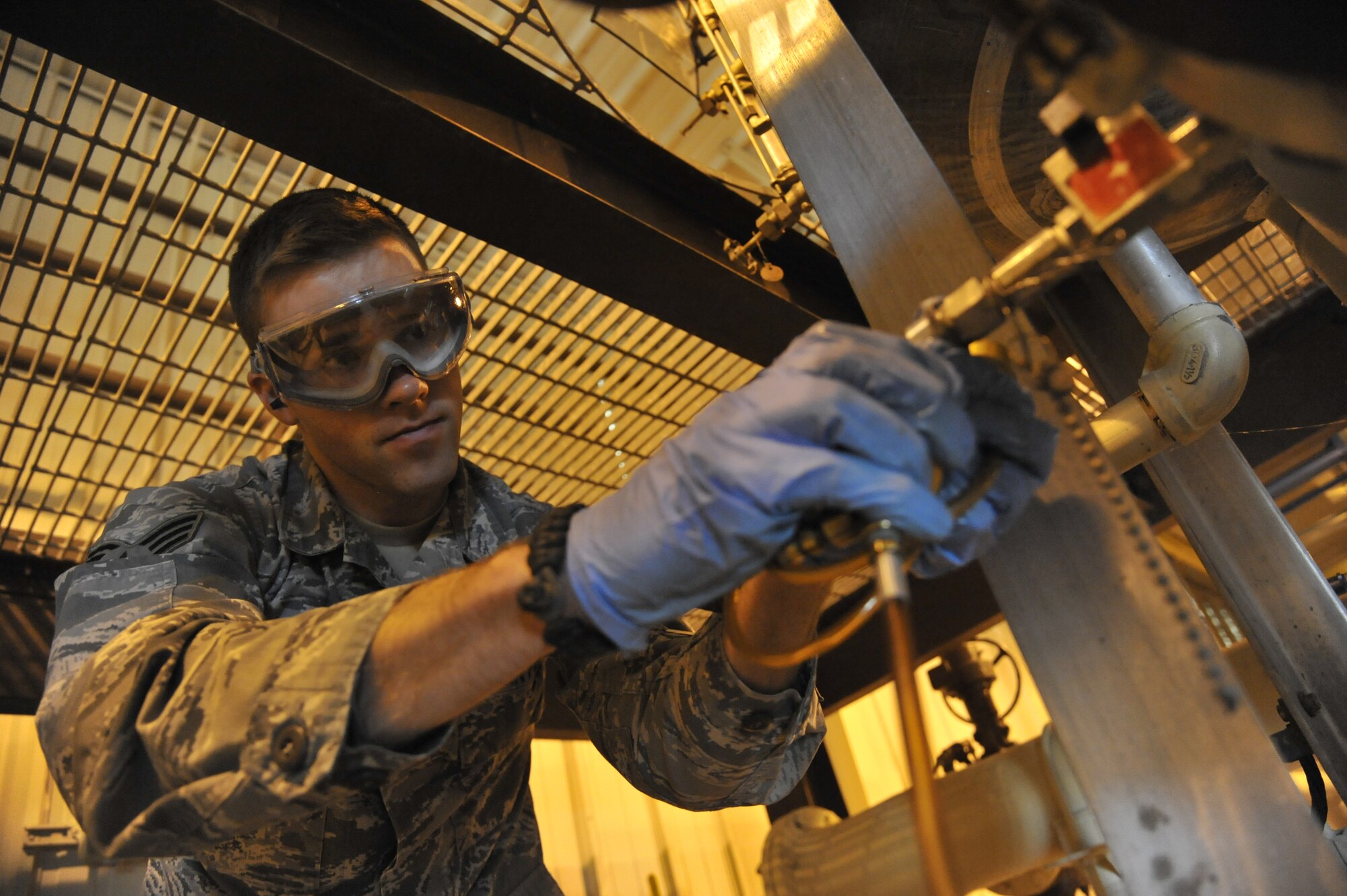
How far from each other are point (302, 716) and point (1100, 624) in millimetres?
630

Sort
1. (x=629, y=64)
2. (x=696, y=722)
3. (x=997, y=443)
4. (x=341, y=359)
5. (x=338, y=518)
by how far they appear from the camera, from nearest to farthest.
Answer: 1. (x=997, y=443)
2. (x=696, y=722)
3. (x=341, y=359)
4. (x=338, y=518)
5. (x=629, y=64)

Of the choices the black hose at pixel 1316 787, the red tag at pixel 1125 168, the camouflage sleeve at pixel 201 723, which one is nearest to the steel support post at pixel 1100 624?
the red tag at pixel 1125 168

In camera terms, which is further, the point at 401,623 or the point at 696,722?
the point at 696,722

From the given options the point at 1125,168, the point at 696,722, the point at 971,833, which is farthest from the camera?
the point at 971,833

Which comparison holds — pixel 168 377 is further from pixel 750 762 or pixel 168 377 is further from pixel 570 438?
pixel 750 762

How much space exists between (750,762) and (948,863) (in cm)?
60

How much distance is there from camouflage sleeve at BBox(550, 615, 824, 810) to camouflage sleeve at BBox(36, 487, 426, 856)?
44cm

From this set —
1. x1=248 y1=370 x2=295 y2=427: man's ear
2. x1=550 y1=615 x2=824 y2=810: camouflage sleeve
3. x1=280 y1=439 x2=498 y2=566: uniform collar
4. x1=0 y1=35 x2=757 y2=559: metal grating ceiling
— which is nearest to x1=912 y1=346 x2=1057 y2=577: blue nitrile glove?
x1=550 y1=615 x2=824 y2=810: camouflage sleeve

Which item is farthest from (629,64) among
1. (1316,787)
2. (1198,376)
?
(1316,787)

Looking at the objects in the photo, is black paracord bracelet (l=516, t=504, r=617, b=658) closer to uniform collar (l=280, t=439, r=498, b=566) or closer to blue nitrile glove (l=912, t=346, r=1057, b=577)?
blue nitrile glove (l=912, t=346, r=1057, b=577)

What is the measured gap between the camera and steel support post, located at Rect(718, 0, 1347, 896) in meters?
0.64

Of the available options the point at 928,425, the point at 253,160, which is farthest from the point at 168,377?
the point at 928,425

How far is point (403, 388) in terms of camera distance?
1185mm

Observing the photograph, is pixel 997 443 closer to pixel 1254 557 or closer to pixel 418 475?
pixel 418 475
